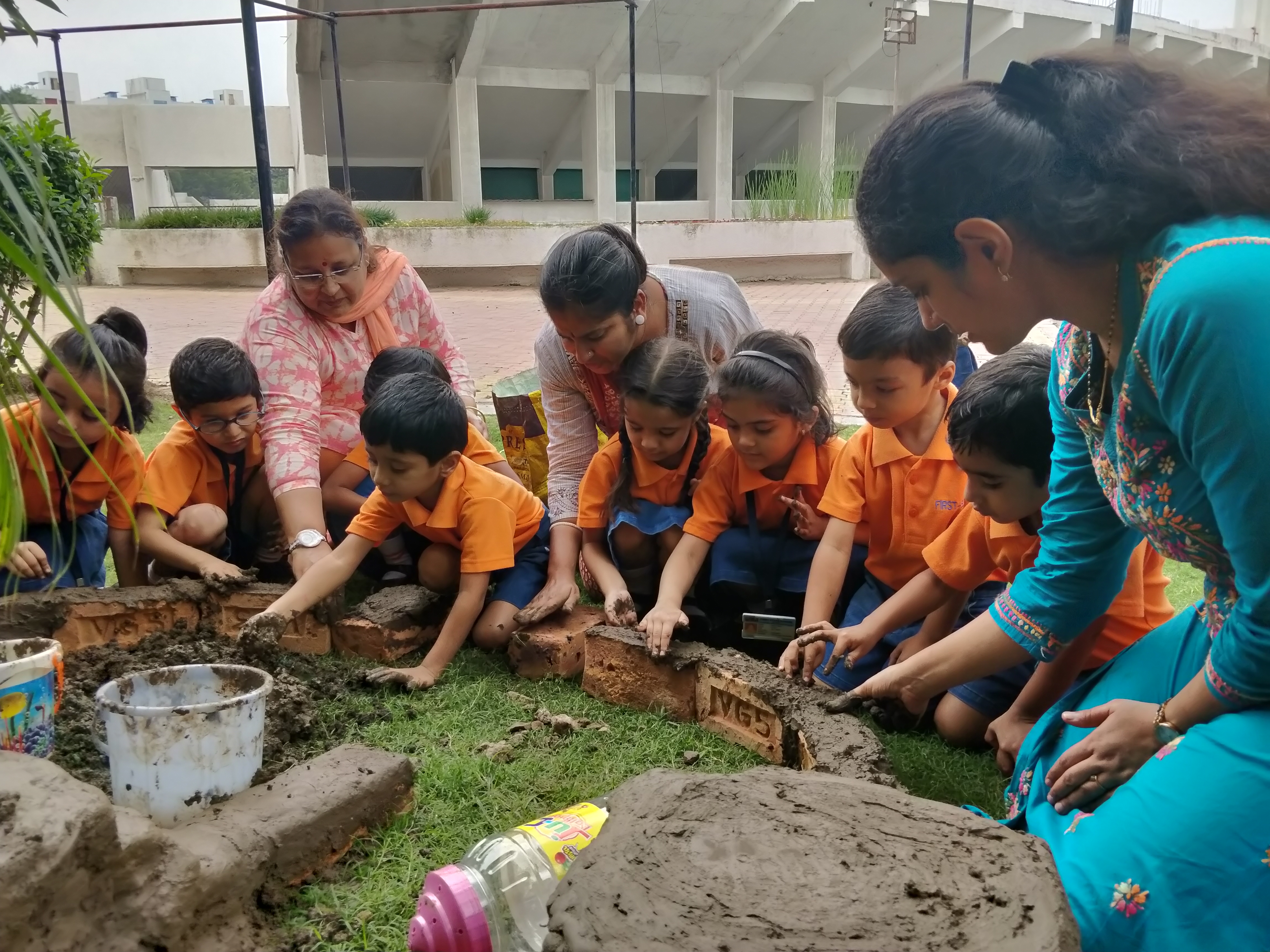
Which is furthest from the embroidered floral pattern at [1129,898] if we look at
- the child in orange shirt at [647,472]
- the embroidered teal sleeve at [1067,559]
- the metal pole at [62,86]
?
the metal pole at [62,86]

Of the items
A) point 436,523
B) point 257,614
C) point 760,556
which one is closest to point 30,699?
point 257,614

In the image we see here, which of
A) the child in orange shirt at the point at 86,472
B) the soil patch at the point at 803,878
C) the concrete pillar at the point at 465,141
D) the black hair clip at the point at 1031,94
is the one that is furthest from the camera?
the concrete pillar at the point at 465,141

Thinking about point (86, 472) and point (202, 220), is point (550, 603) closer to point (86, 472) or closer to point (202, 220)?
point (86, 472)

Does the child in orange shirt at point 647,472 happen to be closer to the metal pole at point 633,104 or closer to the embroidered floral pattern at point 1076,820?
the embroidered floral pattern at point 1076,820

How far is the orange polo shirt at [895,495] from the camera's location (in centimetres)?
279

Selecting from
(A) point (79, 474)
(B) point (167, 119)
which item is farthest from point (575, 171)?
(A) point (79, 474)

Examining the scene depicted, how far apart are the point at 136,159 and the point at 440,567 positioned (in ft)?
71.3

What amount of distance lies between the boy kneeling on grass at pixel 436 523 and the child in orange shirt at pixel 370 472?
300 millimetres

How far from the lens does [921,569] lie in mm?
2879

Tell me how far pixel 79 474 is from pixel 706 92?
1640 cm

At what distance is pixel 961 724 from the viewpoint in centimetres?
254

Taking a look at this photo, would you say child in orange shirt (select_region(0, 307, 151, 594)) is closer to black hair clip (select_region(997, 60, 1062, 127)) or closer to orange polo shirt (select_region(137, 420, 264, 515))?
orange polo shirt (select_region(137, 420, 264, 515))

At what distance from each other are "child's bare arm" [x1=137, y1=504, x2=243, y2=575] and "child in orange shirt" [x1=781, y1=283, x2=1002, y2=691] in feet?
6.29

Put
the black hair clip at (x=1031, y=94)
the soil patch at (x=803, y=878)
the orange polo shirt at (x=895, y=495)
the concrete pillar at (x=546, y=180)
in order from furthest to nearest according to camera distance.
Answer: the concrete pillar at (x=546, y=180) < the orange polo shirt at (x=895, y=495) < the black hair clip at (x=1031, y=94) < the soil patch at (x=803, y=878)
